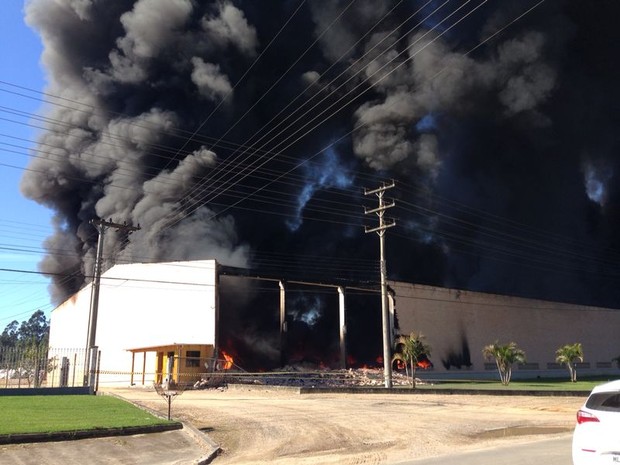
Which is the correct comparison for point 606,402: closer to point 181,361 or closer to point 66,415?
point 66,415

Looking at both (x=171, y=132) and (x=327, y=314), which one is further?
(x=171, y=132)

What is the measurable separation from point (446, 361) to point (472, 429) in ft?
103

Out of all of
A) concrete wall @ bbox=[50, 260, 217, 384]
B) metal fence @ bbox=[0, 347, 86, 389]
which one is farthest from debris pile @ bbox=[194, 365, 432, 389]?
metal fence @ bbox=[0, 347, 86, 389]

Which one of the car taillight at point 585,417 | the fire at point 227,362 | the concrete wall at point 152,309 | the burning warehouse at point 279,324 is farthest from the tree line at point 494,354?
the car taillight at point 585,417

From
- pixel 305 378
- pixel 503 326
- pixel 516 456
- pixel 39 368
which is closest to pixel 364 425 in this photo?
pixel 516 456

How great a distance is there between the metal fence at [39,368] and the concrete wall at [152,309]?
972cm

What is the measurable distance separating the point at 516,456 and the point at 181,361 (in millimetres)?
27402

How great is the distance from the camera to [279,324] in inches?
1693

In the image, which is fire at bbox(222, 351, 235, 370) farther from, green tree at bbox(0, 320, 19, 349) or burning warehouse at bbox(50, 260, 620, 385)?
green tree at bbox(0, 320, 19, 349)

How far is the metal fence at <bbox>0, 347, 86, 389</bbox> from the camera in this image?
22828mm

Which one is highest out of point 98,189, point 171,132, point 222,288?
point 171,132

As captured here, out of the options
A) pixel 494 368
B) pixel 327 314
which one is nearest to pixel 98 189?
pixel 327 314

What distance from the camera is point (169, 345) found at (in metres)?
34.1

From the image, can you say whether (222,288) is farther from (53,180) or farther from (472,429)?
(472,429)
